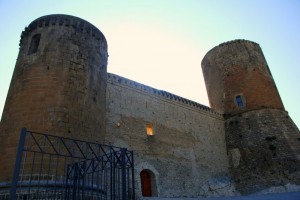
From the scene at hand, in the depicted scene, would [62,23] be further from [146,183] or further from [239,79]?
[239,79]

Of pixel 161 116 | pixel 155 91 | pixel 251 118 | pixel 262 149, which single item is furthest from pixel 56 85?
pixel 251 118

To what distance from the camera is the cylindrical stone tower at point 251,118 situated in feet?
53.8

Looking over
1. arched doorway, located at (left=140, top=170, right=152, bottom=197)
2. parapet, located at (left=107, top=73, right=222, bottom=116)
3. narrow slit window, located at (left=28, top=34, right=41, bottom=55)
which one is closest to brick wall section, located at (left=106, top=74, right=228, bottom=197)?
parapet, located at (left=107, top=73, right=222, bottom=116)

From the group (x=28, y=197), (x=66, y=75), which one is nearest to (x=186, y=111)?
(x=66, y=75)

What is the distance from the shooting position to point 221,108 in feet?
69.8

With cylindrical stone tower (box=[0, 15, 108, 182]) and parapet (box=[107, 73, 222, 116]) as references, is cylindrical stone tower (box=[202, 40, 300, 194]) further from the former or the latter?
cylindrical stone tower (box=[0, 15, 108, 182])

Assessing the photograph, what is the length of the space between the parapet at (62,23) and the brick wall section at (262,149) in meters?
12.7

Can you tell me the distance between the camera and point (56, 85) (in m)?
9.18

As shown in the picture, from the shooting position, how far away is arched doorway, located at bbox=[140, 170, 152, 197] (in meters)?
13.8

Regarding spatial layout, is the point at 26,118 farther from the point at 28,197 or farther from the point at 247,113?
the point at 247,113

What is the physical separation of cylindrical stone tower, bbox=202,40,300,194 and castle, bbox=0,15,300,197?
7cm

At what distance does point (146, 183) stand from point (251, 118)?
9.57 meters

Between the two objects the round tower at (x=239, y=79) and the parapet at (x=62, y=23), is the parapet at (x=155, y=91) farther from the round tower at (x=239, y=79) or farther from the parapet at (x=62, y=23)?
the parapet at (x=62, y=23)

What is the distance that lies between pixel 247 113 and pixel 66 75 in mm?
14360
